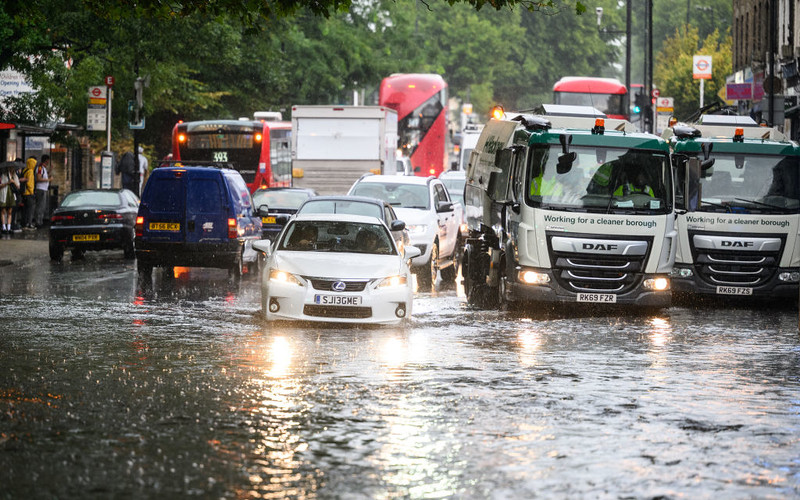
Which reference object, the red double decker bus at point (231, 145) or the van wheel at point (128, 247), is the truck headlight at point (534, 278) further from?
the red double decker bus at point (231, 145)

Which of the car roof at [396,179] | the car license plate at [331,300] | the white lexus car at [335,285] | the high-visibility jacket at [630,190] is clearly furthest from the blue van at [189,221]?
the car license plate at [331,300]

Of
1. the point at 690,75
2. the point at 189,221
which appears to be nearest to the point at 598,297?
the point at 189,221

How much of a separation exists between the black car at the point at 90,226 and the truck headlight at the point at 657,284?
12838 mm

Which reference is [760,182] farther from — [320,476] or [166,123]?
[166,123]

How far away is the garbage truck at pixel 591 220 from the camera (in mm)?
18297

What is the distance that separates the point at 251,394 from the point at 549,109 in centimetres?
1167

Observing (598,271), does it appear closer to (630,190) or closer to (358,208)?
(630,190)

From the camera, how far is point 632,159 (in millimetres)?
18516

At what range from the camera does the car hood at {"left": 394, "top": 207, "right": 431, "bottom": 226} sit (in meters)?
23.8

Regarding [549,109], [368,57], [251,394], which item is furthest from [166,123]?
[251,394]

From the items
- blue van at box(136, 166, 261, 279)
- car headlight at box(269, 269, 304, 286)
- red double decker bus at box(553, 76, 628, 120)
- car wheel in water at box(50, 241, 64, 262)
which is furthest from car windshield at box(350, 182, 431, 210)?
red double decker bus at box(553, 76, 628, 120)

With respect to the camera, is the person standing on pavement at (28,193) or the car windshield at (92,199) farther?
the person standing on pavement at (28,193)

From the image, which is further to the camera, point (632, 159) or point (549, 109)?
point (549, 109)

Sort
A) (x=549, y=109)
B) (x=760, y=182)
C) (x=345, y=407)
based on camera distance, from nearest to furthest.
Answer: (x=345, y=407)
(x=760, y=182)
(x=549, y=109)
